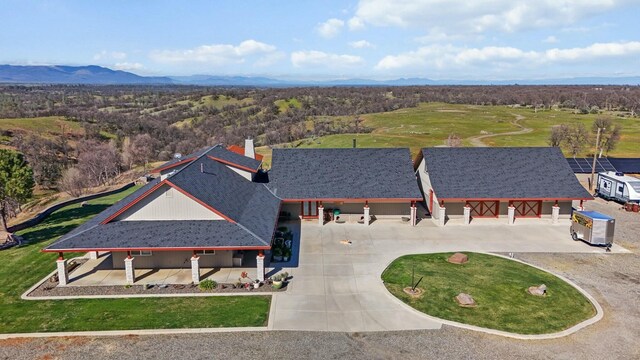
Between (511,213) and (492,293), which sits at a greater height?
(511,213)

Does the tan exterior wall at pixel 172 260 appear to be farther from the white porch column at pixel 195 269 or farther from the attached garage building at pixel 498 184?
the attached garage building at pixel 498 184

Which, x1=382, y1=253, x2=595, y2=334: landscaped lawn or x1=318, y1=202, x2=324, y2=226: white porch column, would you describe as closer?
x1=382, y1=253, x2=595, y2=334: landscaped lawn

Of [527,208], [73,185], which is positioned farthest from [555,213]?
[73,185]

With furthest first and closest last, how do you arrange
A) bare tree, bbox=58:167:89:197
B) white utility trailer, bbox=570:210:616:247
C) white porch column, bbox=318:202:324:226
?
bare tree, bbox=58:167:89:197, white porch column, bbox=318:202:324:226, white utility trailer, bbox=570:210:616:247

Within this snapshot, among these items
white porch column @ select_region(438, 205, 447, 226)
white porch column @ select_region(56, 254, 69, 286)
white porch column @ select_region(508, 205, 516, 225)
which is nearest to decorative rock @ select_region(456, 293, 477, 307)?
white porch column @ select_region(438, 205, 447, 226)

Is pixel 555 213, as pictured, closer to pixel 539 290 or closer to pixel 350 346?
pixel 539 290

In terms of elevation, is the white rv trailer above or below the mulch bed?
above

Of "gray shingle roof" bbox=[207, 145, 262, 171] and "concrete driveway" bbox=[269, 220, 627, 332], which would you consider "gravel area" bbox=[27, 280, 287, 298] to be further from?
"gray shingle roof" bbox=[207, 145, 262, 171]

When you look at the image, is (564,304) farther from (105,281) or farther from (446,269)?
(105,281)
